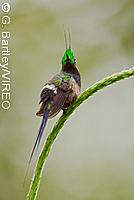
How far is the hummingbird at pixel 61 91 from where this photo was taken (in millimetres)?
536

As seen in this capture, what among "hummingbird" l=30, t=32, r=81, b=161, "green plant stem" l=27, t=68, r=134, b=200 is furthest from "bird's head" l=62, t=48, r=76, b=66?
"green plant stem" l=27, t=68, r=134, b=200

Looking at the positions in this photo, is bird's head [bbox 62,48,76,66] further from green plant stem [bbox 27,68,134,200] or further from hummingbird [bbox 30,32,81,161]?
green plant stem [bbox 27,68,134,200]

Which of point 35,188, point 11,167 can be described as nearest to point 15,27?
point 11,167

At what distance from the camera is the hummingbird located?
536mm

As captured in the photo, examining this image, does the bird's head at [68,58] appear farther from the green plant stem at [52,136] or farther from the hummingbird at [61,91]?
the green plant stem at [52,136]

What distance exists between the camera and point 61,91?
1.84 ft

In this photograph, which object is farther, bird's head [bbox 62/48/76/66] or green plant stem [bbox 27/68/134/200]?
bird's head [bbox 62/48/76/66]

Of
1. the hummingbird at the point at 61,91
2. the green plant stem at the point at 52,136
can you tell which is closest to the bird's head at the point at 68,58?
the hummingbird at the point at 61,91

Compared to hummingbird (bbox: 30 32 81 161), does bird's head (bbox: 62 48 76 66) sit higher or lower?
higher

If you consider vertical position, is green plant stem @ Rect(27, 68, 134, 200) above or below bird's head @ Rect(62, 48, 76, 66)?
below

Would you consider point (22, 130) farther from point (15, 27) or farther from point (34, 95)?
→ point (15, 27)

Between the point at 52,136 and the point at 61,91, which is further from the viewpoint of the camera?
the point at 61,91

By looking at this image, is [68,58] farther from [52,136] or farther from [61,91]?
[52,136]

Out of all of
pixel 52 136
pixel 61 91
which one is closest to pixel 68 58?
pixel 61 91
